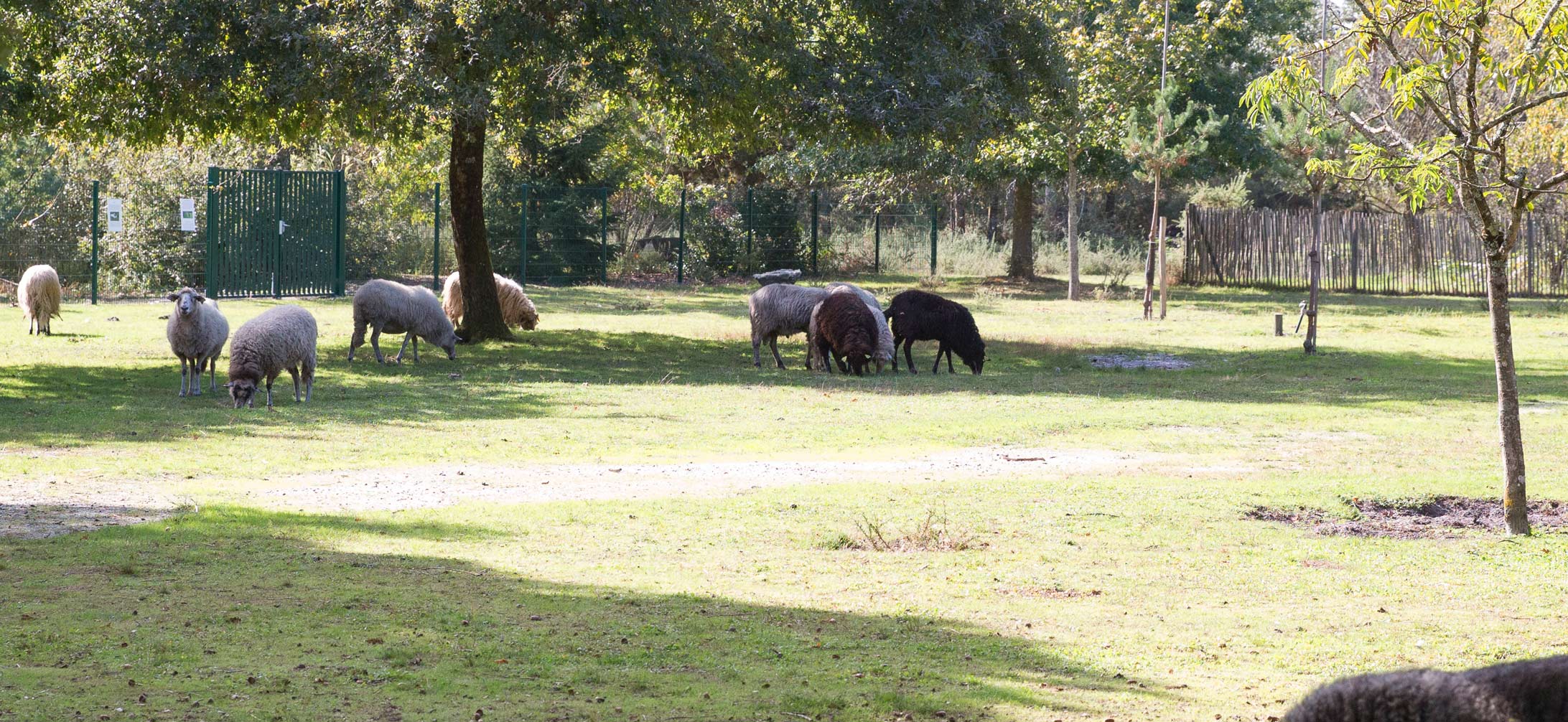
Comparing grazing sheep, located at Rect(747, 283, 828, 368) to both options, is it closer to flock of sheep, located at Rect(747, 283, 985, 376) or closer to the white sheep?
flock of sheep, located at Rect(747, 283, 985, 376)

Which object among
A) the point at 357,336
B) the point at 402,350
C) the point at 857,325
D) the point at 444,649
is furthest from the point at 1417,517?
the point at 357,336

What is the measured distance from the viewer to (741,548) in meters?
9.11

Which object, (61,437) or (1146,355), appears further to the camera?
(1146,355)

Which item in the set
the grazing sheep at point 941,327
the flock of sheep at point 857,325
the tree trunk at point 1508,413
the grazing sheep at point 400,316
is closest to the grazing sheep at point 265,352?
the grazing sheep at point 400,316

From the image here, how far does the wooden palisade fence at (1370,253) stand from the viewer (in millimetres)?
35656

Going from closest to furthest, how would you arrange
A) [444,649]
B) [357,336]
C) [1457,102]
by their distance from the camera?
[444,649], [1457,102], [357,336]

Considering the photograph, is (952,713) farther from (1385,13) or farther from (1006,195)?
(1006,195)

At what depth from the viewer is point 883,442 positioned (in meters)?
14.1

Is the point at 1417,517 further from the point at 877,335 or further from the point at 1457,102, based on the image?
the point at 877,335

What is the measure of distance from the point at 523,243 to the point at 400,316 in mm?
15974

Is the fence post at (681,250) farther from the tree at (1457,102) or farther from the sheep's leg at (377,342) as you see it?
the tree at (1457,102)

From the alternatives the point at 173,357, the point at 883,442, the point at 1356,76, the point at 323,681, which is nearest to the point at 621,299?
the point at 173,357

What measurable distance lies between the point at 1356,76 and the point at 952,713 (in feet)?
17.8

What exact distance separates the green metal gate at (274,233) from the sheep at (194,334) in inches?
533
